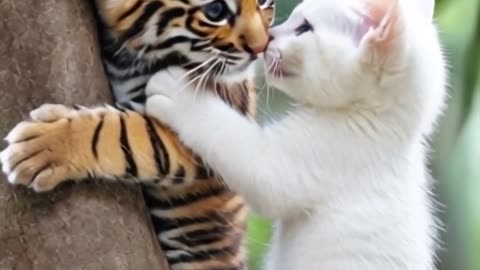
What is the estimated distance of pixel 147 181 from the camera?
3.74 ft

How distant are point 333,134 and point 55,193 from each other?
1.15ft

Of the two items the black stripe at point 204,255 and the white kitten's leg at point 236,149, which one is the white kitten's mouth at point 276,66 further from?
the black stripe at point 204,255

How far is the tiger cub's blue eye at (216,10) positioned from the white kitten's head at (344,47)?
9 cm

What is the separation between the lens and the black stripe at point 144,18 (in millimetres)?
1158

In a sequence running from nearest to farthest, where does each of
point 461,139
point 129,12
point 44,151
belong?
point 44,151, point 129,12, point 461,139

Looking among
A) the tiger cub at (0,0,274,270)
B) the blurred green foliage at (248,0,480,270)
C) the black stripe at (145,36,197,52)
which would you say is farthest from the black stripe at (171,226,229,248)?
the blurred green foliage at (248,0,480,270)

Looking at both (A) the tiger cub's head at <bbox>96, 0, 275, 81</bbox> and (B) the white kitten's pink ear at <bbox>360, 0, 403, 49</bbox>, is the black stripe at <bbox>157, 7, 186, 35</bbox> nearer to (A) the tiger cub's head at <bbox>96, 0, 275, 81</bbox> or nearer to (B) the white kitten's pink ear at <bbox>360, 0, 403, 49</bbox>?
(A) the tiger cub's head at <bbox>96, 0, 275, 81</bbox>

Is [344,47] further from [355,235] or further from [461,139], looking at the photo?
[461,139]

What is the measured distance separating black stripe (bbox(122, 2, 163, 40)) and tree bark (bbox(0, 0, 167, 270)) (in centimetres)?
7

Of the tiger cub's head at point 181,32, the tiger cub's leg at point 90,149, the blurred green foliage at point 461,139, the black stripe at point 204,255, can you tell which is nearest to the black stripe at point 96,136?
the tiger cub's leg at point 90,149

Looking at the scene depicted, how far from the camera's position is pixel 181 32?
1161 millimetres

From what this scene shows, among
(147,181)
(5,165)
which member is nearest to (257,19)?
(147,181)

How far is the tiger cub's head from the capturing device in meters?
Answer: 1.16

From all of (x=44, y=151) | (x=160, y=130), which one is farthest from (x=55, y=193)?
(x=160, y=130)
